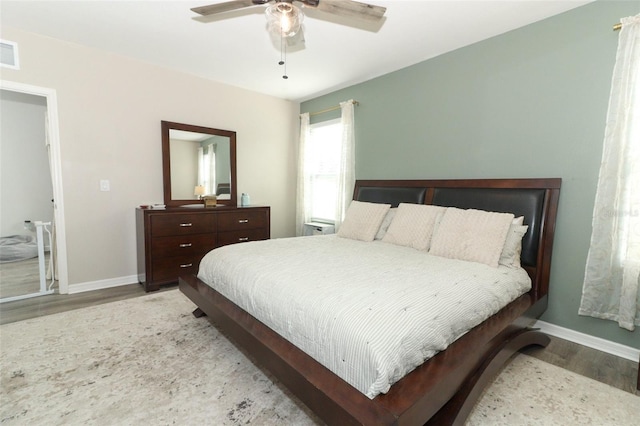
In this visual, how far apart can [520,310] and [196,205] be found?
11.8ft

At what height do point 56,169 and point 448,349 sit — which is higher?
point 56,169

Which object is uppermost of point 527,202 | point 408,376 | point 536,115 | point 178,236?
point 536,115

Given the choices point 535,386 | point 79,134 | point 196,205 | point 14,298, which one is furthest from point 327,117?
point 14,298

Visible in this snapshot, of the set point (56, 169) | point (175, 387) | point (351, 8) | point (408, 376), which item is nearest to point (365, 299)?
point (408, 376)

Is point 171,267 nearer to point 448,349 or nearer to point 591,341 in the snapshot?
point 448,349

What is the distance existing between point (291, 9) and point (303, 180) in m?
3.00

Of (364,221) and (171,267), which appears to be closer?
(364,221)

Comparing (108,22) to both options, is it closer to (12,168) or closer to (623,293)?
(12,168)

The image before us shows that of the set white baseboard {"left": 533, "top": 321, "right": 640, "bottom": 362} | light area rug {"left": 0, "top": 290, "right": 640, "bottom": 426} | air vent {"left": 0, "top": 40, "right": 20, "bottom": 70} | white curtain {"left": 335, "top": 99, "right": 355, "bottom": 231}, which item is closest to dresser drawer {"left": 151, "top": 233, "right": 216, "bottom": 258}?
light area rug {"left": 0, "top": 290, "right": 640, "bottom": 426}

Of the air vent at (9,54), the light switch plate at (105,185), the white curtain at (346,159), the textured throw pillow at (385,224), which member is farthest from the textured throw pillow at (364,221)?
the air vent at (9,54)

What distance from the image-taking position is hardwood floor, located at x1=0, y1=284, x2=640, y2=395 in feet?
6.07

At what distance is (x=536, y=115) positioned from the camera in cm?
245

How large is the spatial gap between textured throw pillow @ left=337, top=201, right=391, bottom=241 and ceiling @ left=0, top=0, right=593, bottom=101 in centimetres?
164

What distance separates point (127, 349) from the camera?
2.05 meters
